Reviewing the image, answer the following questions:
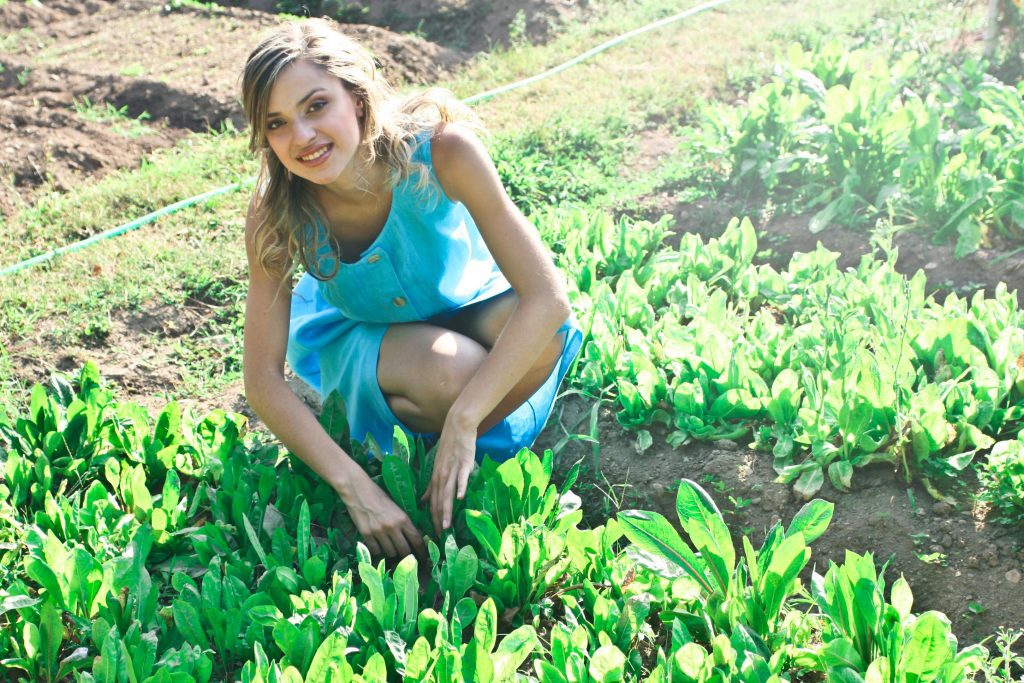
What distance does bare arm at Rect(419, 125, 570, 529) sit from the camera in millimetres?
2711

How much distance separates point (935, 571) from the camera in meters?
2.56

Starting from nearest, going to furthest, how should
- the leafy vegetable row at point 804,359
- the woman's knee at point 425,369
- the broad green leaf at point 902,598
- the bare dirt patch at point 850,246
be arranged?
1. the broad green leaf at point 902,598
2. the leafy vegetable row at point 804,359
3. the woman's knee at point 425,369
4. the bare dirt patch at point 850,246

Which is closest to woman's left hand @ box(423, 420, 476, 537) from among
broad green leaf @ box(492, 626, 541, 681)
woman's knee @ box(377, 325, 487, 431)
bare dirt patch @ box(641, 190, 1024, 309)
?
woman's knee @ box(377, 325, 487, 431)

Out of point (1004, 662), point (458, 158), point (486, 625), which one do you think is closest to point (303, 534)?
point (486, 625)

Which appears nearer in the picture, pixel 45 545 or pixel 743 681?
pixel 743 681

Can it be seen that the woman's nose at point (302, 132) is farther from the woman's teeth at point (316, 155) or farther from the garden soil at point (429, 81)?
the garden soil at point (429, 81)

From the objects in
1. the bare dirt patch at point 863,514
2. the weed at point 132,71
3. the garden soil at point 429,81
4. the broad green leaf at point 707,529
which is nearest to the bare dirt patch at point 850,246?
the garden soil at point 429,81

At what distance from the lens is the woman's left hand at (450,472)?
2635mm

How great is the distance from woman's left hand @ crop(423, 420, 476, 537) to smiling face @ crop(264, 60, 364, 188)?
74 centimetres

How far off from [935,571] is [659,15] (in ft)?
16.7

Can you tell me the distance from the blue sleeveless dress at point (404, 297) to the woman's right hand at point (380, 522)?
422mm

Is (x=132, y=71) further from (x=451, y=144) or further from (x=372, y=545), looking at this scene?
(x=372, y=545)

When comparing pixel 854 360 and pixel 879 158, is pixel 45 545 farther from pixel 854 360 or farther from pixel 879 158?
pixel 879 158


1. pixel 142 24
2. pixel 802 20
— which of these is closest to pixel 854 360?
pixel 802 20
